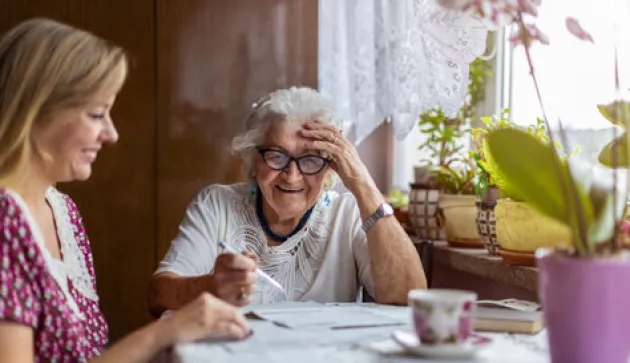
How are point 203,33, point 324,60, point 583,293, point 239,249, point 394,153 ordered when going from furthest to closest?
point 394,153 → point 324,60 → point 203,33 → point 239,249 → point 583,293

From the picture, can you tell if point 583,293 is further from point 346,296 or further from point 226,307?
point 346,296

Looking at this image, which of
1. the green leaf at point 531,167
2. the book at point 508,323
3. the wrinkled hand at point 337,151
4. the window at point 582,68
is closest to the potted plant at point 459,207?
the window at point 582,68

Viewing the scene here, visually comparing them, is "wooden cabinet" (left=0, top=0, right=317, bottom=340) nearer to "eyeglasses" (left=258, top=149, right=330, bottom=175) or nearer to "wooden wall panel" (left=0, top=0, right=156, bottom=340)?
"wooden wall panel" (left=0, top=0, right=156, bottom=340)

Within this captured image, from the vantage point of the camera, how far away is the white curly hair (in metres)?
1.99

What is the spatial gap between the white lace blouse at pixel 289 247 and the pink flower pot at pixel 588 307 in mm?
1004

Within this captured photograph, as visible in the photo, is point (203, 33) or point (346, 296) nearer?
point (346, 296)

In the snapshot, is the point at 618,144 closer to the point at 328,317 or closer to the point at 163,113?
the point at 328,317

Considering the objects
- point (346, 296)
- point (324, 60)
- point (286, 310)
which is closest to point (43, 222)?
point (286, 310)

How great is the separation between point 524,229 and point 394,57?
861 millimetres

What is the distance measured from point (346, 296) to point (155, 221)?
822 millimetres

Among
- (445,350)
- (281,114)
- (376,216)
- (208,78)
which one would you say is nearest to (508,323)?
(445,350)

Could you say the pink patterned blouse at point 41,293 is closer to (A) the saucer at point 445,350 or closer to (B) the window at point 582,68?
(A) the saucer at point 445,350

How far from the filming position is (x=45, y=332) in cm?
128

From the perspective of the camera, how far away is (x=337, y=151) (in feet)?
6.44
